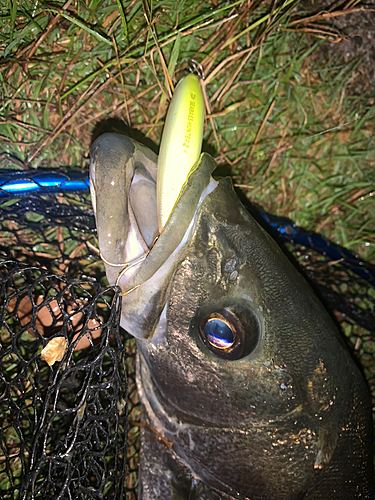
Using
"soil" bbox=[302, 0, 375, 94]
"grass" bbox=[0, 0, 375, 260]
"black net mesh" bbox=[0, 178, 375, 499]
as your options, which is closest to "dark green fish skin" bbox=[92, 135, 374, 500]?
"black net mesh" bbox=[0, 178, 375, 499]

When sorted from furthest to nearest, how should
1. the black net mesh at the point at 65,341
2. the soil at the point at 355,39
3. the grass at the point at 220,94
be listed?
the soil at the point at 355,39, the grass at the point at 220,94, the black net mesh at the point at 65,341

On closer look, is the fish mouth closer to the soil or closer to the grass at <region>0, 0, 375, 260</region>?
the grass at <region>0, 0, 375, 260</region>

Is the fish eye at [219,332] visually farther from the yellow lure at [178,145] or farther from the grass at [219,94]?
the grass at [219,94]

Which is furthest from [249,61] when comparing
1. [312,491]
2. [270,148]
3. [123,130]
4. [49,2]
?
[312,491]

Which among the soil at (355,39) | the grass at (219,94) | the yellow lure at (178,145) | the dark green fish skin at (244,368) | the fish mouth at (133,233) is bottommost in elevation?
the dark green fish skin at (244,368)

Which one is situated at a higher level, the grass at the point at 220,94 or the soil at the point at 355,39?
the soil at the point at 355,39

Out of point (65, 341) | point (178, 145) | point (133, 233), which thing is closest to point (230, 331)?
point (133, 233)

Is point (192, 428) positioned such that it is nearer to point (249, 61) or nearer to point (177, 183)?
point (177, 183)

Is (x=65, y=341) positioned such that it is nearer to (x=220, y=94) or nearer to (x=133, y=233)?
(x=133, y=233)

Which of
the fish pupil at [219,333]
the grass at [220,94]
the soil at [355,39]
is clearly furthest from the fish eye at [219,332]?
the soil at [355,39]
